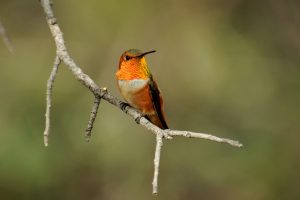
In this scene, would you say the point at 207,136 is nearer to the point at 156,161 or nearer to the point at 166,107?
the point at 156,161

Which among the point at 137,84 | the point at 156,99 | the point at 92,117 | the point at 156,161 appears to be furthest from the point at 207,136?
the point at 156,99

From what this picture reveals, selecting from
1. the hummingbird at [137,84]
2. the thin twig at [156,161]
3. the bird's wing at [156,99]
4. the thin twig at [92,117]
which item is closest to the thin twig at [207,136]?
the thin twig at [156,161]

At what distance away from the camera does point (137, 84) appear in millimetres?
5562

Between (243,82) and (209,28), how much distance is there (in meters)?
1.12

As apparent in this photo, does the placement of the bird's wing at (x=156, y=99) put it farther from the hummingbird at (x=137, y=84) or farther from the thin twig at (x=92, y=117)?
the thin twig at (x=92, y=117)

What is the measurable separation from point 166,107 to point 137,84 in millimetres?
3112

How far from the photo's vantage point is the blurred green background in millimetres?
8164

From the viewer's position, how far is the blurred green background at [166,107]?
816 centimetres

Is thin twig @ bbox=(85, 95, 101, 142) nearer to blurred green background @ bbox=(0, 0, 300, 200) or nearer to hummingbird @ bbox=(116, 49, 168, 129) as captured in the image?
hummingbird @ bbox=(116, 49, 168, 129)

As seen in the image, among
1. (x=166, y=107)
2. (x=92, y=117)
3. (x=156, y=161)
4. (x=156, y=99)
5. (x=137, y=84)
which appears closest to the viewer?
(x=156, y=161)

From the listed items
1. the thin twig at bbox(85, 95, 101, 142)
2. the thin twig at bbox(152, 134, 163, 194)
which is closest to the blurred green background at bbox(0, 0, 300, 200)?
the thin twig at bbox(85, 95, 101, 142)

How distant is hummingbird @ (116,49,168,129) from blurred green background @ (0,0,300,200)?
2182 millimetres

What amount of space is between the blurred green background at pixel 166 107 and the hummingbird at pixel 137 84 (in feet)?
7.16

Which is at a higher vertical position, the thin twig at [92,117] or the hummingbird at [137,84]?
the hummingbird at [137,84]
